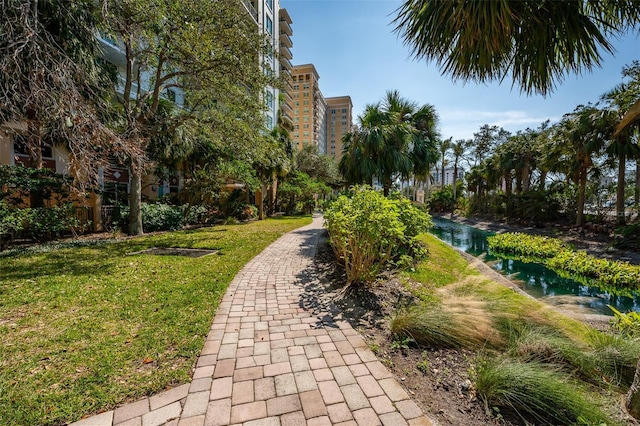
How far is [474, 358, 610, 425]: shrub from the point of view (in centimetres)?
201

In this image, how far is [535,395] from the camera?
2.13 metres

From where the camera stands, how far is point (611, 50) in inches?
114

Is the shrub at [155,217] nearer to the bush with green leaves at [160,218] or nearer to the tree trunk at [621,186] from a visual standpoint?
the bush with green leaves at [160,218]

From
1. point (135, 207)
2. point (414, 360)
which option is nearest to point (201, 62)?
point (135, 207)

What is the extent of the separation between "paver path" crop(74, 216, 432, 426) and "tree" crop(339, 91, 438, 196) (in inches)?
337

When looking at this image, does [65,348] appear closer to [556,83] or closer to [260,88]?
[556,83]

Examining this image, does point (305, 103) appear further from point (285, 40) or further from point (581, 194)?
point (581, 194)

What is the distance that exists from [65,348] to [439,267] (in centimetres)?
703

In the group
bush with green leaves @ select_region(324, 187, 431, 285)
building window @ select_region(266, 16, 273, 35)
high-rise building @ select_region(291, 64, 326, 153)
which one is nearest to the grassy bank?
bush with green leaves @ select_region(324, 187, 431, 285)

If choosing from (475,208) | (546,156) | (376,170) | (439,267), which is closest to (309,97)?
(475,208)

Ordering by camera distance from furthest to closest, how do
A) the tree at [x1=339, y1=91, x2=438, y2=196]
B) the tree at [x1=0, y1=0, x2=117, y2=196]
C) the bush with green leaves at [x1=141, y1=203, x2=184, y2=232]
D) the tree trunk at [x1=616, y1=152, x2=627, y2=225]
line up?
the tree trunk at [x1=616, y1=152, x2=627, y2=225]
the bush with green leaves at [x1=141, y1=203, x2=184, y2=232]
the tree at [x1=339, y1=91, x2=438, y2=196]
the tree at [x1=0, y1=0, x2=117, y2=196]

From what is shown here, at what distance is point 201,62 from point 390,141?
24.4 feet

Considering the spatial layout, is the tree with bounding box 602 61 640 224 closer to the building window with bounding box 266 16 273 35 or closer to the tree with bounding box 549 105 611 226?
the tree with bounding box 549 105 611 226

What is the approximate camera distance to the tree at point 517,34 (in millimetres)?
2557
